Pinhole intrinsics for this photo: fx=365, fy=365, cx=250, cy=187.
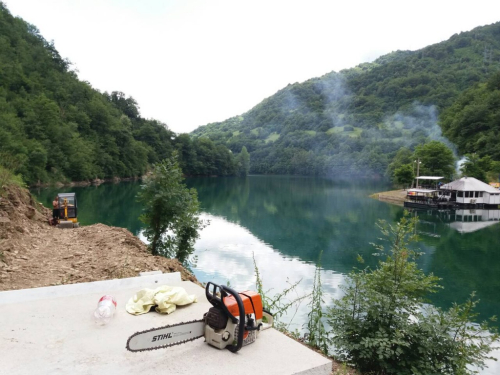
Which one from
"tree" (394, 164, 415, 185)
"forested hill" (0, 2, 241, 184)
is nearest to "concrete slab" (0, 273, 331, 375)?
"forested hill" (0, 2, 241, 184)

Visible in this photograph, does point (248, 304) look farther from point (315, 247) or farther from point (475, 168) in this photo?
point (475, 168)

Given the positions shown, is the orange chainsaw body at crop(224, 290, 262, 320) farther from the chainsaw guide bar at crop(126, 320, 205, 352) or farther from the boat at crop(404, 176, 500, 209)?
the boat at crop(404, 176, 500, 209)

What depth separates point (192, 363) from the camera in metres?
3.68

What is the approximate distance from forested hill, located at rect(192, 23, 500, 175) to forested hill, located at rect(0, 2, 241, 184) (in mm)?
58476

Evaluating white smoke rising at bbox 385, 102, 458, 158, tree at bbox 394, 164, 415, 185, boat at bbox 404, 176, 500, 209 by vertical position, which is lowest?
boat at bbox 404, 176, 500, 209

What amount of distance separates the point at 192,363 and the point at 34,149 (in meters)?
53.5

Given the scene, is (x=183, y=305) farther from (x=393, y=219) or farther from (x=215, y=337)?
(x=393, y=219)

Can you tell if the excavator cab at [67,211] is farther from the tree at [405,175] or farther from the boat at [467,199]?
the tree at [405,175]

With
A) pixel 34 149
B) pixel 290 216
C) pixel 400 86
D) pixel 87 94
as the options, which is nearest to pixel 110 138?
pixel 87 94

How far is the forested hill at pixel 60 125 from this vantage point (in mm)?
50688

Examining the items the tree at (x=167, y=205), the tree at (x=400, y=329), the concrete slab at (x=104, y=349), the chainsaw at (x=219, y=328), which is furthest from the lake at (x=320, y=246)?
the chainsaw at (x=219, y=328)

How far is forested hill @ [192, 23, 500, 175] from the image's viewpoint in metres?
137

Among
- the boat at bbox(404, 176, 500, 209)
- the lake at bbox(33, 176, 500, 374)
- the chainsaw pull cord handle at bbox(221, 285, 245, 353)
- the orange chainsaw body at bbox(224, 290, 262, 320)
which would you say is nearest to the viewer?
the chainsaw pull cord handle at bbox(221, 285, 245, 353)

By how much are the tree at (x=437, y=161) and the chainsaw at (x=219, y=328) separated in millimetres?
61737
